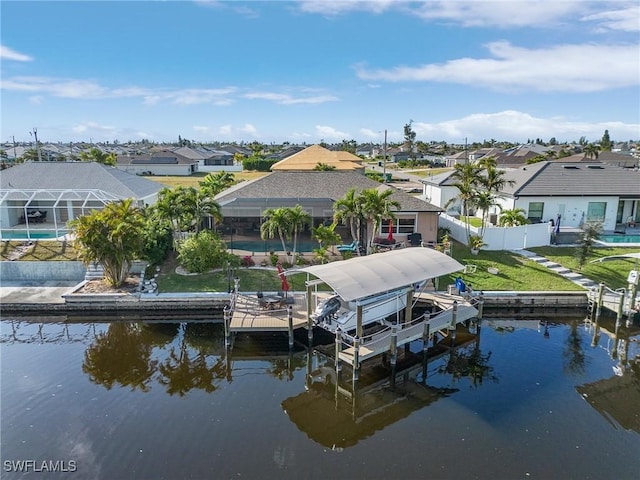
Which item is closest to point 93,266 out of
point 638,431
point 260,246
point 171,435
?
point 260,246

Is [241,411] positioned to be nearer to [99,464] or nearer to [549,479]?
[99,464]

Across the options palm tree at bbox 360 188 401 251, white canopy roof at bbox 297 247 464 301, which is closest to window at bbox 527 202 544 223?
palm tree at bbox 360 188 401 251

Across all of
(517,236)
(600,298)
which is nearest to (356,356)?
(600,298)

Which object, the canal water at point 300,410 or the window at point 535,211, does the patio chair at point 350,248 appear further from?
the window at point 535,211

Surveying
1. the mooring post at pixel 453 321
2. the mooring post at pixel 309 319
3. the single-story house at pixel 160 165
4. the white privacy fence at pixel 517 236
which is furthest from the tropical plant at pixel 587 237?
the single-story house at pixel 160 165

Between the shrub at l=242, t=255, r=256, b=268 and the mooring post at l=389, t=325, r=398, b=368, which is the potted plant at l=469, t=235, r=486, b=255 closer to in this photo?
the mooring post at l=389, t=325, r=398, b=368

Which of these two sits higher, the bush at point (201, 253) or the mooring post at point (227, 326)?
the bush at point (201, 253)
